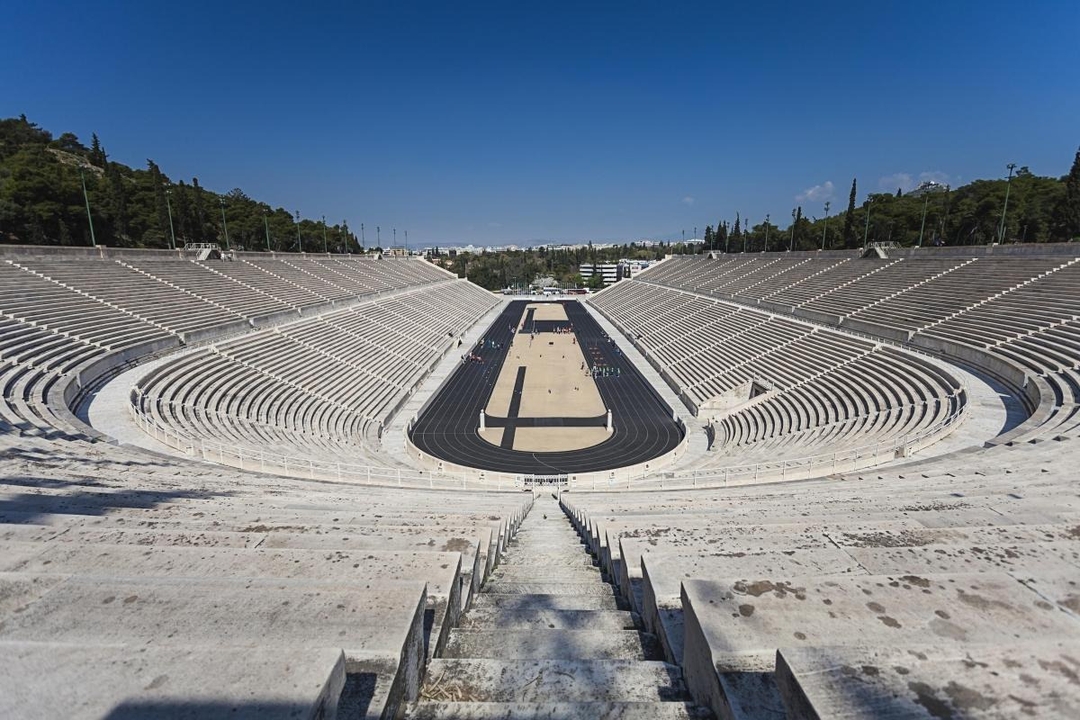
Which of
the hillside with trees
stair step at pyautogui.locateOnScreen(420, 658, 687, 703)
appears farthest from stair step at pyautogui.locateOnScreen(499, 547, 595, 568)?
the hillside with trees

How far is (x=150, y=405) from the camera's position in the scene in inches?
603

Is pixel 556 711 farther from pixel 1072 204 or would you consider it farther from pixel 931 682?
pixel 1072 204

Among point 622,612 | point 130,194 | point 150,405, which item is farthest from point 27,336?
point 130,194

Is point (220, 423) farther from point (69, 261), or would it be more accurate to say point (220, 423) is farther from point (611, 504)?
point (69, 261)

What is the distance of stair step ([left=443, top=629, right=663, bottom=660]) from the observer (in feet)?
9.52

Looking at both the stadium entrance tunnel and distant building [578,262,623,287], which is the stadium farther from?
distant building [578,262,623,287]

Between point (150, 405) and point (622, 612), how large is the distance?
17222 millimetres

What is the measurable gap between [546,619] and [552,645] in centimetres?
63

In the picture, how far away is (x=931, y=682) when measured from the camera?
1.70m

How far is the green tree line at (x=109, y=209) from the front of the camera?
141ft

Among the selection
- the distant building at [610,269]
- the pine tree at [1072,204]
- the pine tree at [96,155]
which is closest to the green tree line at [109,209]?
the pine tree at [96,155]

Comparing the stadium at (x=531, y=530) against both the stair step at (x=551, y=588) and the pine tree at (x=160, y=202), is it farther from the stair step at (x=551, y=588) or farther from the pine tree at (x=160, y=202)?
the pine tree at (x=160, y=202)

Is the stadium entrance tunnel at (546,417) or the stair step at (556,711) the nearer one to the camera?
the stair step at (556,711)

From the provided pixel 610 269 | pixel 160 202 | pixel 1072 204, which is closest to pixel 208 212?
pixel 160 202
